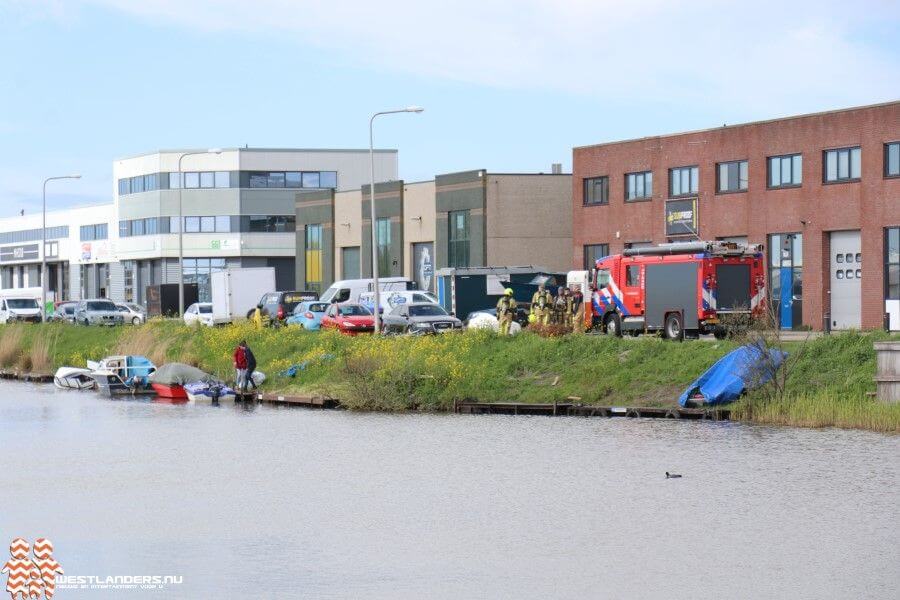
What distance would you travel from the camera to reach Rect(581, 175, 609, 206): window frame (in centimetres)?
6875

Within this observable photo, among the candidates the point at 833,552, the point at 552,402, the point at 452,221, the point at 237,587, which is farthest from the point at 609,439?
the point at 452,221

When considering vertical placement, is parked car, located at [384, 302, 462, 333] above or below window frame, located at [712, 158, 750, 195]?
below

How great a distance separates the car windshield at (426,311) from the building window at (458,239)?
71.9ft

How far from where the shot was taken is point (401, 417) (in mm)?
36250

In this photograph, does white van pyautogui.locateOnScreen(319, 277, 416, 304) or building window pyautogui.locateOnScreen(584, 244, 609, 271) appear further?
building window pyautogui.locateOnScreen(584, 244, 609, 271)

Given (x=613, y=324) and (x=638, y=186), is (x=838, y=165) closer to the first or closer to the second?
(x=638, y=186)

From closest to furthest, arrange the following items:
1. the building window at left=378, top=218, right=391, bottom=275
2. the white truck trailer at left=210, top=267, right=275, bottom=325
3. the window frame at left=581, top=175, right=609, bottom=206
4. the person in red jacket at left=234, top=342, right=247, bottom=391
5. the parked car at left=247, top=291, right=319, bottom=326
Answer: the person in red jacket at left=234, top=342, right=247, bottom=391
the parked car at left=247, top=291, right=319, bottom=326
the window frame at left=581, top=175, right=609, bottom=206
the white truck trailer at left=210, top=267, right=275, bottom=325
the building window at left=378, top=218, right=391, bottom=275

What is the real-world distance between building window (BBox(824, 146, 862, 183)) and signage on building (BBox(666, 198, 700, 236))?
7077 mm

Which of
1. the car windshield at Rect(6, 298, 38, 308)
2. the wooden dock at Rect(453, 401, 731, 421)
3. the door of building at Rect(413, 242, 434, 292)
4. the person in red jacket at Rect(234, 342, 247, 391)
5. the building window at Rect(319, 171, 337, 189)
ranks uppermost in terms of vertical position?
the building window at Rect(319, 171, 337, 189)

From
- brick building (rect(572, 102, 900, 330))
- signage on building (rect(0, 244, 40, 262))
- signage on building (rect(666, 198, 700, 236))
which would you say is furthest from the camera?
signage on building (rect(0, 244, 40, 262))

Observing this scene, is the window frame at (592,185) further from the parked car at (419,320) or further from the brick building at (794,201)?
the parked car at (419,320)

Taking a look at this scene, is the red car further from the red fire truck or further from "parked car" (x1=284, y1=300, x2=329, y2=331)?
the red fire truck

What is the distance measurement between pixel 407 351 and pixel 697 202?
82.7 ft

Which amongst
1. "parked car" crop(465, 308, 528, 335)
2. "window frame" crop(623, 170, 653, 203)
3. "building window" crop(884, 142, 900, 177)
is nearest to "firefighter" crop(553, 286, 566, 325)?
"parked car" crop(465, 308, 528, 335)
